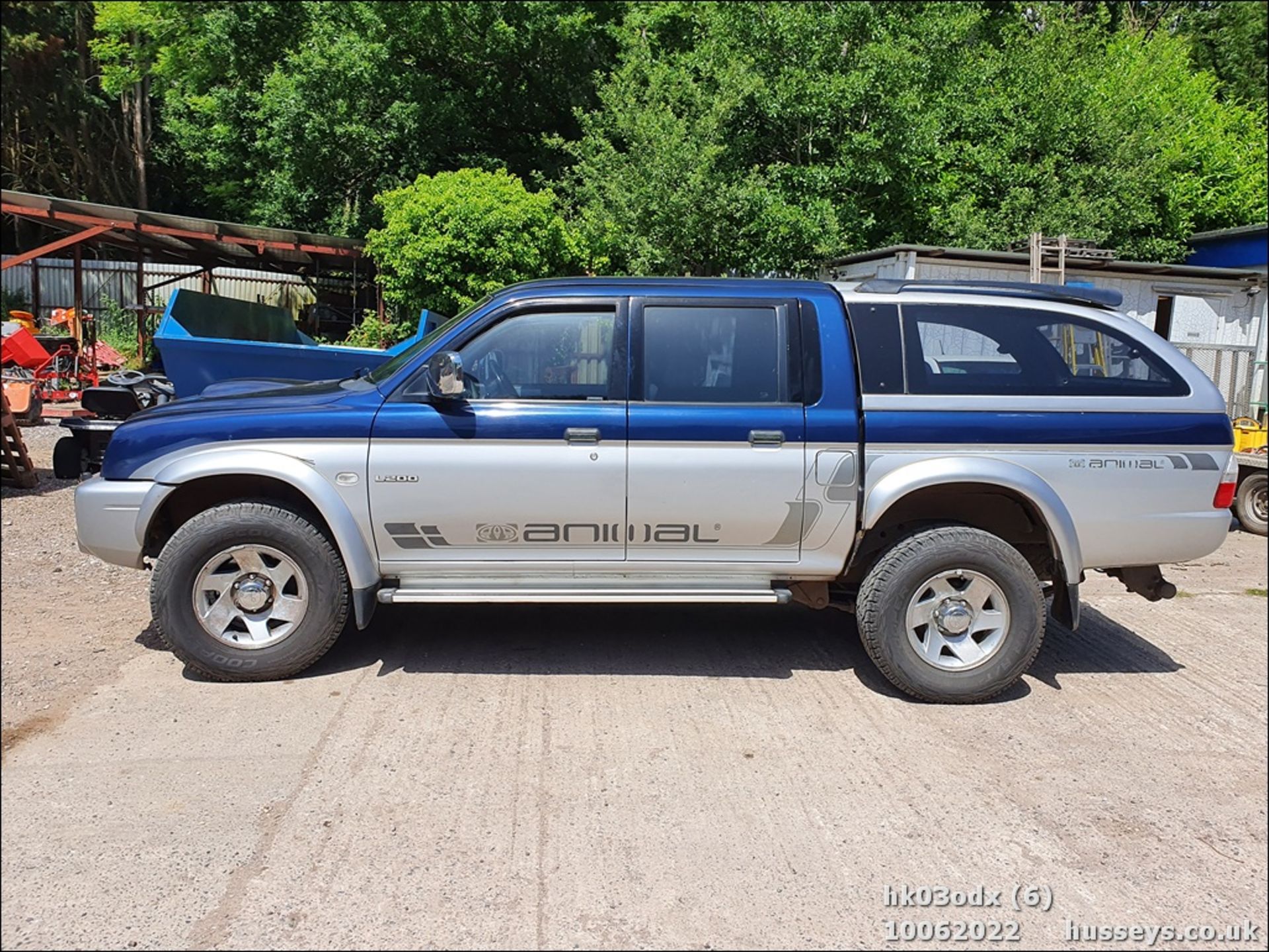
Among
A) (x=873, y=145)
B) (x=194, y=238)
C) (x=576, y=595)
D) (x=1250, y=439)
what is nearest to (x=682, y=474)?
(x=576, y=595)

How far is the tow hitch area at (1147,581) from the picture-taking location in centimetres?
521

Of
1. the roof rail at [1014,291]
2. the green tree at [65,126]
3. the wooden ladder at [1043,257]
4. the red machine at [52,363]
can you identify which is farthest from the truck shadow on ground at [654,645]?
the green tree at [65,126]

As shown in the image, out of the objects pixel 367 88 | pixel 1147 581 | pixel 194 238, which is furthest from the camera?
pixel 367 88

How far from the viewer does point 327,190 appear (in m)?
20.9

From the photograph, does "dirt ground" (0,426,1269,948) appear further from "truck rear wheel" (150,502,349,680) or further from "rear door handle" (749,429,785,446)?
"rear door handle" (749,429,785,446)

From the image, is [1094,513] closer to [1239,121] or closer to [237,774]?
[237,774]

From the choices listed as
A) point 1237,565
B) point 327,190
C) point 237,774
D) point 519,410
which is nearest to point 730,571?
point 519,410

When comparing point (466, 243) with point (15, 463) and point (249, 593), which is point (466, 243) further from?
point (249, 593)

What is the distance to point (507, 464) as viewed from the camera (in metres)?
4.84

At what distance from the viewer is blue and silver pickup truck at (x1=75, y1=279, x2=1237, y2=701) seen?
191 inches

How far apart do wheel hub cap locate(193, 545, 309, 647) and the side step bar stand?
0.47 m

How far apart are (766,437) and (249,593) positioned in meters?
2.70

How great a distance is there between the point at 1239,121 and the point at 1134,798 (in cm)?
1969

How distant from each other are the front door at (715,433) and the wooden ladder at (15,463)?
7.08 meters
